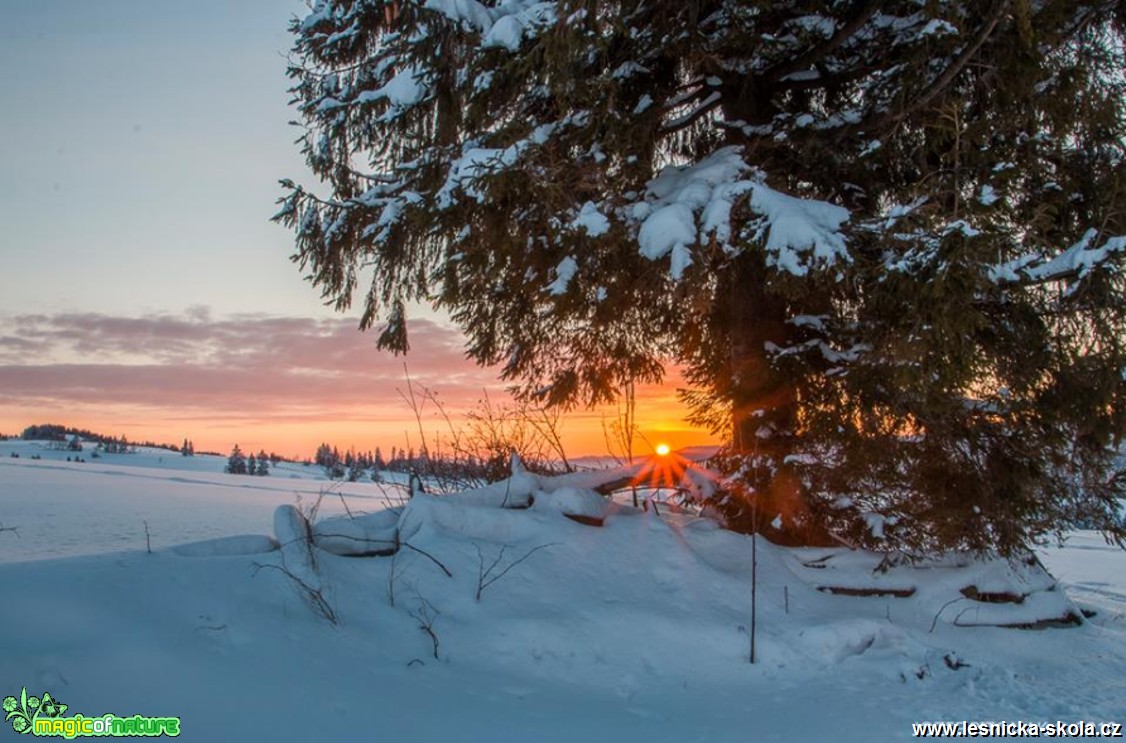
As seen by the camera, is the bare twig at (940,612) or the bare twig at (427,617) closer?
the bare twig at (427,617)

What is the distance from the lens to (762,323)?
5590 millimetres

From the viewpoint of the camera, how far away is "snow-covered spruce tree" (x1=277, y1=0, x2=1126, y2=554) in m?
4.17

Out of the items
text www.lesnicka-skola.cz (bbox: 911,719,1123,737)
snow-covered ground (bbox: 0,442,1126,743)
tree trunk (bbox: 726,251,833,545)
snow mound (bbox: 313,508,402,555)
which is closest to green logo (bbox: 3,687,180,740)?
snow-covered ground (bbox: 0,442,1126,743)

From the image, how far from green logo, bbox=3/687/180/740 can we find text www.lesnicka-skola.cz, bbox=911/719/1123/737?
3334 mm

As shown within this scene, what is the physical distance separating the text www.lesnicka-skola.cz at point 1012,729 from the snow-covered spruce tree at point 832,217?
1738 millimetres

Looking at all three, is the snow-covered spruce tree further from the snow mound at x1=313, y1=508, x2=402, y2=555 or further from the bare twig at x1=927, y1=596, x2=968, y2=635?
the snow mound at x1=313, y1=508, x2=402, y2=555

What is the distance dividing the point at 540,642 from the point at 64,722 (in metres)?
2.12

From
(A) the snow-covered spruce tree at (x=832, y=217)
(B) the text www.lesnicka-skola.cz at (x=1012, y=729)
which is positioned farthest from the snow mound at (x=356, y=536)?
(B) the text www.lesnicka-skola.cz at (x=1012, y=729)

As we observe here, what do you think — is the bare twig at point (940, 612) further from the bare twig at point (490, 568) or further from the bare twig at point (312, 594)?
the bare twig at point (312, 594)

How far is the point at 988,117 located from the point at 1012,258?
3.84ft

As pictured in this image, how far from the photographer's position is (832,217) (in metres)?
4.25

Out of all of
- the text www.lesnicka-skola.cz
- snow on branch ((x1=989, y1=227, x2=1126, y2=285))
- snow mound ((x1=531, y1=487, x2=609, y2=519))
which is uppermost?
snow on branch ((x1=989, y1=227, x2=1126, y2=285))

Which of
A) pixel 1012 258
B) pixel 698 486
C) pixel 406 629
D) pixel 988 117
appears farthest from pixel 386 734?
pixel 988 117

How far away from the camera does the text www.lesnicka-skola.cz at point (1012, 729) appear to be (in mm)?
3113
